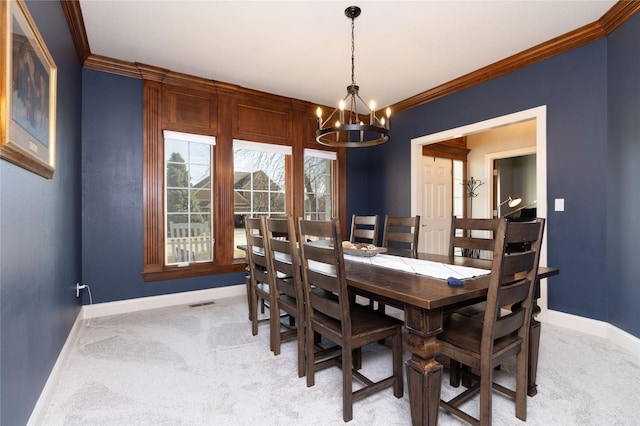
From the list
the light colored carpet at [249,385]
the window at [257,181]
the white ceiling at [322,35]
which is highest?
the white ceiling at [322,35]

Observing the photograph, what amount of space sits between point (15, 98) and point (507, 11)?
319 cm

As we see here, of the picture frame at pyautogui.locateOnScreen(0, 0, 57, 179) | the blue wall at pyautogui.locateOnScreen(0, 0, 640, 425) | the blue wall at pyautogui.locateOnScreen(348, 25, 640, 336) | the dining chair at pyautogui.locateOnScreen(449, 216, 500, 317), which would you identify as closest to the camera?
the picture frame at pyautogui.locateOnScreen(0, 0, 57, 179)

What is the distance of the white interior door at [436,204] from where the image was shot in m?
4.78

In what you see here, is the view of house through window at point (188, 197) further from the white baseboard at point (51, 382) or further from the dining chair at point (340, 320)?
the dining chair at point (340, 320)

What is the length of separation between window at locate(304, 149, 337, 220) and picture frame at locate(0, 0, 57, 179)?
10.4 ft

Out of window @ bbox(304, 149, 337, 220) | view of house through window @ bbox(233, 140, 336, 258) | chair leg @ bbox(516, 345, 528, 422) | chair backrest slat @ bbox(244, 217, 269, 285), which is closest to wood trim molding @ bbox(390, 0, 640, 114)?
window @ bbox(304, 149, 337, 220)

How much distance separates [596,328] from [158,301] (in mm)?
4224

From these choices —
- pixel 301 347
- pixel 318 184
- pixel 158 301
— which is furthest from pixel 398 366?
pixel 318 184

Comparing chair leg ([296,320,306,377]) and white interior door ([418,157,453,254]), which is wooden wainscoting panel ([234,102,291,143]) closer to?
white interior door ([418,157,453,254])

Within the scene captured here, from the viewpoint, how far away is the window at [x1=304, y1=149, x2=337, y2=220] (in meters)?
4.74

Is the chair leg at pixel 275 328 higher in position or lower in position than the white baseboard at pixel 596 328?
higher

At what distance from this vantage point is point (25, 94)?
4.62 feet

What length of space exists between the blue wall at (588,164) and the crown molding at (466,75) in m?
0.08

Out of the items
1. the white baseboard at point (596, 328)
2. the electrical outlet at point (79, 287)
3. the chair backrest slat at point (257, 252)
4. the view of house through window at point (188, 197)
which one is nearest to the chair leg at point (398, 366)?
the chair backrest slat at point (257, 252)
